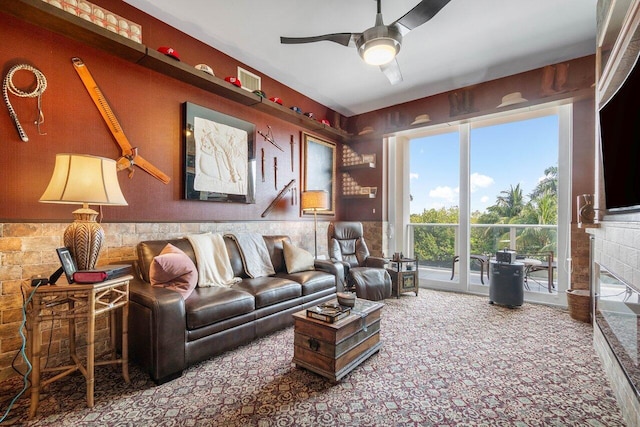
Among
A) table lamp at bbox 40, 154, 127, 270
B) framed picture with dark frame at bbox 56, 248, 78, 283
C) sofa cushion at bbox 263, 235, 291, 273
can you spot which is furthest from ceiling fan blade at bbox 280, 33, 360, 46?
framed picture with dark frame at bbox 56, 248, 78, 283

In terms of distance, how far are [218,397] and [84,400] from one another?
2.69 feet

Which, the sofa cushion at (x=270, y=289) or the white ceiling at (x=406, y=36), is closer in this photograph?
the sofa cushion at (x=270, y=289)

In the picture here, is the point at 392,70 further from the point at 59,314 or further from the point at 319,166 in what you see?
the point at 59,314

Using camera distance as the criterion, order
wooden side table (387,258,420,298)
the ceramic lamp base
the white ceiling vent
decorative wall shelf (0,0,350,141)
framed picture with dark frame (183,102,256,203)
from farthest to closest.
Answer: wooden side table (387,258,420,298) < the white ceiling vent < framed picture with dark frame (183,102,256,203) < decorative wall shelf (0,0,350,141) < the ceramic lamp base

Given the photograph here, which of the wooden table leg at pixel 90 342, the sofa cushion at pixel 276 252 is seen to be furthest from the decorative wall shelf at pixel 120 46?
the wooden table leg at pixel 90 342

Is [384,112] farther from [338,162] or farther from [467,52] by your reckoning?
[467,52]

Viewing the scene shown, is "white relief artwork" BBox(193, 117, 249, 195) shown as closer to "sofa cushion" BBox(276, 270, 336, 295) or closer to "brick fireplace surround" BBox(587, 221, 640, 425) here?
"sofa cushion" BBox(276, 270, 336, 295)

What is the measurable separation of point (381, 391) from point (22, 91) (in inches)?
131

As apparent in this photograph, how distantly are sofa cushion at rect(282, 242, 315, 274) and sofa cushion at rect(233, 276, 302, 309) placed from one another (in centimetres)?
36

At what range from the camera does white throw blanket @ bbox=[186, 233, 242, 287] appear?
105 inches

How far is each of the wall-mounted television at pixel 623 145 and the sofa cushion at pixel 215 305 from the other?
2.60 meters

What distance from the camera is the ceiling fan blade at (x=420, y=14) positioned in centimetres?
201

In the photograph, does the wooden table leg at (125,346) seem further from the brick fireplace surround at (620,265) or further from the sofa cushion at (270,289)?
the brick fireplace surround at (620,265)

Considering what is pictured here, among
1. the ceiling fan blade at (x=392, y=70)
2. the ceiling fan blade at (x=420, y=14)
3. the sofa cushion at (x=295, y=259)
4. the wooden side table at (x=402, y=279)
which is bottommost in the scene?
the wooden side table at (x=402, y=279)
